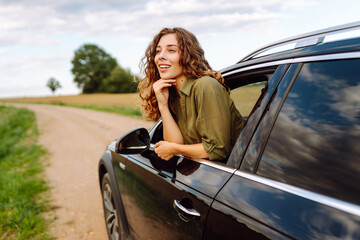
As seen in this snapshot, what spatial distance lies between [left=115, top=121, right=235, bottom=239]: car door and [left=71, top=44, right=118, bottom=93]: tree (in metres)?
74.4

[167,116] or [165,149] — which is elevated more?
Result: [167,116]

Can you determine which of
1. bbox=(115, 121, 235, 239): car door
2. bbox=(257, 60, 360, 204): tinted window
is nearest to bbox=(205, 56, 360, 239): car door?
bbox=(257, 60, 360, 204): tinted window

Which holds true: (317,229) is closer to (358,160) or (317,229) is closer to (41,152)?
(358,160)

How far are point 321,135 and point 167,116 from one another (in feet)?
3.52

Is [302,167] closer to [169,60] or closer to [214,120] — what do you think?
[214,120]

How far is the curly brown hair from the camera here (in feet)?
6.36

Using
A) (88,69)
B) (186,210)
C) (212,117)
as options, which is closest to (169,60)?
(212,117)

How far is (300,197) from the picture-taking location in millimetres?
989

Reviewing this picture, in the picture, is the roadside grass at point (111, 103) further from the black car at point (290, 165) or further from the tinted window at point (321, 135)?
the tinted window at point (321, 135)

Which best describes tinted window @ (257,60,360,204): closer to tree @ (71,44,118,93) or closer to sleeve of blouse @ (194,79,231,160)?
sleeve of blouse @ (194,79,231,160)

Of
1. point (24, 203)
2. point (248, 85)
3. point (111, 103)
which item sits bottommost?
point (111, 103)

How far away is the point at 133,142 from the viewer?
83.1 inches

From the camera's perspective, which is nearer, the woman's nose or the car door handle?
the car door handle

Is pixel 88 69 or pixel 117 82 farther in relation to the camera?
pixel 88 69
